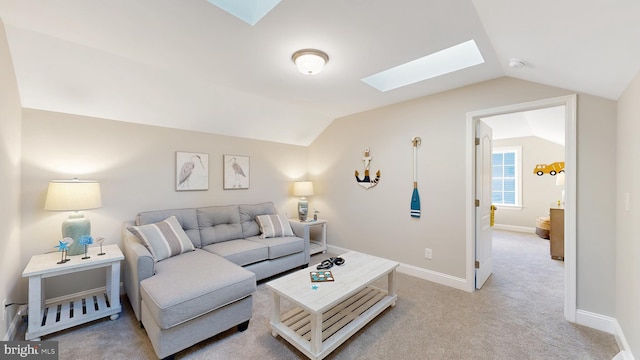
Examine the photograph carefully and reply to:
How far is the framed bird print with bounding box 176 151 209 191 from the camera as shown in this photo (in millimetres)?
3256

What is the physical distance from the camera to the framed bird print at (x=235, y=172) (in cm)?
371

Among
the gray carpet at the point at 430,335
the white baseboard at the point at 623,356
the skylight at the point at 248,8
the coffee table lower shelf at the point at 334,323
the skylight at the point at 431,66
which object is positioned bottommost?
the gray carpet at the point at 430,335

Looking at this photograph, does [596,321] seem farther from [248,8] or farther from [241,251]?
[248,8]

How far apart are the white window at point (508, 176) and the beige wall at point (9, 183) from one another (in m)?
8.51

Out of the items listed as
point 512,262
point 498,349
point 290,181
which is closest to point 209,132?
point 290,181

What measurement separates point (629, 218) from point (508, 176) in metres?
5.65

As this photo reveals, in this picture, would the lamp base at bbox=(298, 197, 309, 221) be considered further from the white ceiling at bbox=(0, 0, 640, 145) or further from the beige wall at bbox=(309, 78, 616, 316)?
the white ceiling at bbox=(0, 0, 640, 145)

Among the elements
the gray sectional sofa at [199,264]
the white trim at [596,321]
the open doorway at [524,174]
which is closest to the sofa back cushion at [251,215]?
the gray sectional sofa at [199,264]

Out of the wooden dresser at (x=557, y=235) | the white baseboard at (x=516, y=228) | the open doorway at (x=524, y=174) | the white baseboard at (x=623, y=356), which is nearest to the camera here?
the white baseboard at (x=623, y=356)

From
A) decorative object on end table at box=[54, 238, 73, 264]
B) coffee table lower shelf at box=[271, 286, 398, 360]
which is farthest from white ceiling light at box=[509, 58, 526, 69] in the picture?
decorative object on end table at box=[54, 238, 73, 264]

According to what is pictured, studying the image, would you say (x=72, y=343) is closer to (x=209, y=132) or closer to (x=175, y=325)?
(x=175, y=325)

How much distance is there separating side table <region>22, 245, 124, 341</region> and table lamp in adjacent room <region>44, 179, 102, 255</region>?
20 cm

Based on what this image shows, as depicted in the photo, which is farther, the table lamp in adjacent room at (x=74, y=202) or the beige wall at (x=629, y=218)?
the table lamp in adjacent room at (x=74, y=202)

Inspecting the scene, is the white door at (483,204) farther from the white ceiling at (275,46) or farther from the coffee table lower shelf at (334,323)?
the coffee table lower shelf at (334,323)
